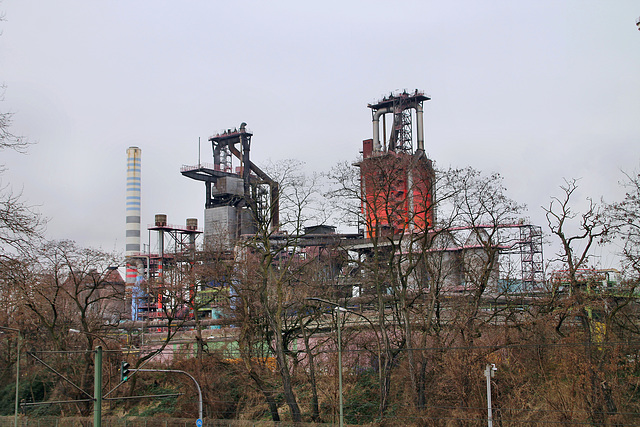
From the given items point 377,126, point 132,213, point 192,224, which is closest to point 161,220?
point 132,213

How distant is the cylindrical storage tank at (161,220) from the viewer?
9962 cm

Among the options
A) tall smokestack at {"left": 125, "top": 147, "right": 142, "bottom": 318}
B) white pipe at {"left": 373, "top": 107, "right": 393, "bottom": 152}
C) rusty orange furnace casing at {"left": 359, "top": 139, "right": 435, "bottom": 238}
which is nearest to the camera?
rusty orange furnace casing at {"left": 359, "top": 139, "right": 435, "bottom": 238}

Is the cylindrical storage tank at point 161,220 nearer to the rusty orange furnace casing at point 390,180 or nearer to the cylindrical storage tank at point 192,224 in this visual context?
the cylindrical storage tank at point 192,224

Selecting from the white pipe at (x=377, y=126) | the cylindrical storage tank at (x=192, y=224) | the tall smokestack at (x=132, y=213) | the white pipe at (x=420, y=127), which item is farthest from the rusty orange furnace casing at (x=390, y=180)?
the cylindrical storage tank at (x=192, y=224)

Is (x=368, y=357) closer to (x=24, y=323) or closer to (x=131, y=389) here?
(x=131, y=389)

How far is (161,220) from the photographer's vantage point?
100188 mm

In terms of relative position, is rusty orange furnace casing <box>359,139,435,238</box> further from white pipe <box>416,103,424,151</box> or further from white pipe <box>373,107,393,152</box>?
white pipe <box>373,107,393,152</box>

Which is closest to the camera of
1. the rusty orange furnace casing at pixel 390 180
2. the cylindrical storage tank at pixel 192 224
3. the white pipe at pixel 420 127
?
the rusty orange furnace casing at pixel 390 180

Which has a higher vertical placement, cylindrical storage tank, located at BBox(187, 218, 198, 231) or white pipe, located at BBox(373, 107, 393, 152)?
white pipe, located at BBox(373, 107, 393, 152)

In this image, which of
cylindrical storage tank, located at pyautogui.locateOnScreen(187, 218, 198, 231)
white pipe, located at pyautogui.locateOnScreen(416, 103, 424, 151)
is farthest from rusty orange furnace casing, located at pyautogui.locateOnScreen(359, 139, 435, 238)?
cylindrical storage tank, located at pyautogui.locateOnScreen(187, 218, 198, 231)

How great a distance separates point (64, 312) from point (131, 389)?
28.2 ft

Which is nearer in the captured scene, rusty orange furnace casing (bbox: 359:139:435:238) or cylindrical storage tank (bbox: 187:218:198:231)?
rusty orange furnace casing (bbox: 359:139:435:238)

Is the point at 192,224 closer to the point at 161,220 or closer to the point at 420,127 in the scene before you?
the point at 161,220

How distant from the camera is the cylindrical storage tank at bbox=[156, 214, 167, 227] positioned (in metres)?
99.6
